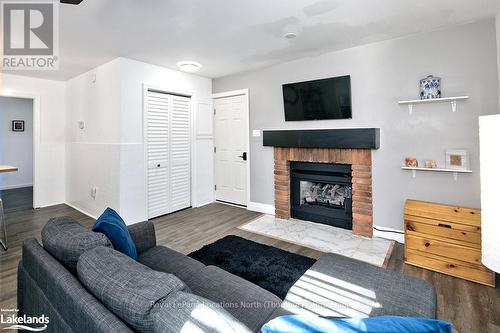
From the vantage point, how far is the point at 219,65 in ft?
13.6

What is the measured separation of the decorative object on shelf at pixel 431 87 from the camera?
2836 mm

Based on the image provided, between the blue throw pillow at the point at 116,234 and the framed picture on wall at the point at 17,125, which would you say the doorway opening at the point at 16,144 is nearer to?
the framed picture on wall at the point at 17,125

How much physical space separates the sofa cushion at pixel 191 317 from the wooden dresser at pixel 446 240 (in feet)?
8.33

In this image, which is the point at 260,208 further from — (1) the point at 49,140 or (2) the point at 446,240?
(1) the point at 49,140

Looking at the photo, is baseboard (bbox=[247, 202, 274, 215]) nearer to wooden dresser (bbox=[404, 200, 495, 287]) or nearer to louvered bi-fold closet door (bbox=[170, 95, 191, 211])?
louvered bi-fold closet door (bbox=[170, 95, 191, 211])

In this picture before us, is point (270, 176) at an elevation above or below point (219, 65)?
below

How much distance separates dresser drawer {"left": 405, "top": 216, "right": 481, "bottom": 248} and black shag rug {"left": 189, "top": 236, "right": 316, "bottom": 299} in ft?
3.57

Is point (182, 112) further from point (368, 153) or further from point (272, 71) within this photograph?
point (368, 153)

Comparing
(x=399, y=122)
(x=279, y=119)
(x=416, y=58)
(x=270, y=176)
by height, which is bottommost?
(x=270, y=176)

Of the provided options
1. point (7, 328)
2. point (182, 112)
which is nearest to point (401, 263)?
point (7, 328)

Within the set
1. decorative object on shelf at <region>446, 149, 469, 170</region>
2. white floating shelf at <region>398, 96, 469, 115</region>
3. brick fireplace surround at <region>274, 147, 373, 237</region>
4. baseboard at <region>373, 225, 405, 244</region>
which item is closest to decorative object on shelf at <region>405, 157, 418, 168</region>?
decorative object on shelf at <region>446, 149, 469, 170</region>

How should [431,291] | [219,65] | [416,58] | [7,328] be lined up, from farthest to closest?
[219,65], [416,58], [7,328], [431,291]

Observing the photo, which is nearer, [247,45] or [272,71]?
[247,45]

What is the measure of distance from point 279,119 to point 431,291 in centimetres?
320
